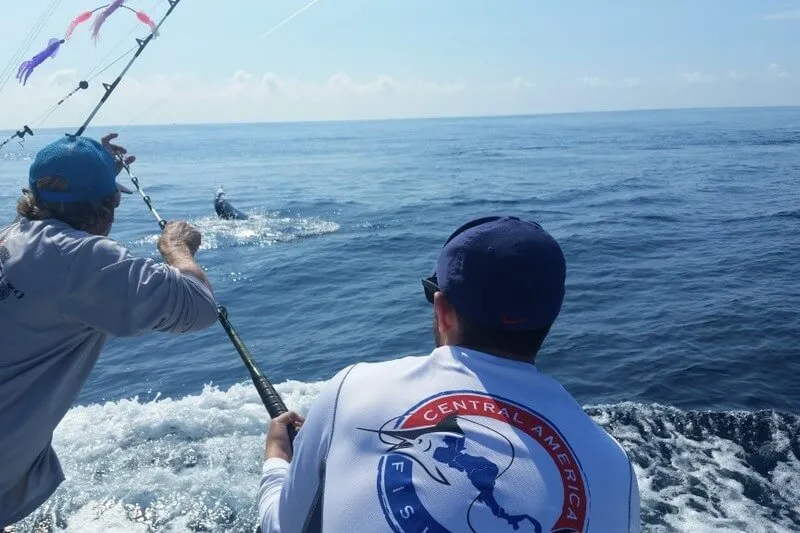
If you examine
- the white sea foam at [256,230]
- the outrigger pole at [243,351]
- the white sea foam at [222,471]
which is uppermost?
the outrigger pole at [243,351]

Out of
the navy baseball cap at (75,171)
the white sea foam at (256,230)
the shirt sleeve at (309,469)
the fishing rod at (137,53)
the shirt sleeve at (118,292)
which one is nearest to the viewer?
the shirt sleeve at (309,469)

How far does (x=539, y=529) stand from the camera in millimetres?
1494

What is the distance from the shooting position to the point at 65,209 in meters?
2.66

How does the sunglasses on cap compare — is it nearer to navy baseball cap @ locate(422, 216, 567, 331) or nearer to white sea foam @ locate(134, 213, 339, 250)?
navy baseball cap @ locate(422, 216, 567, 331)

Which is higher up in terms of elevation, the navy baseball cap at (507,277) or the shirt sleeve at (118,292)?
the navy baseball cap at (507,277)

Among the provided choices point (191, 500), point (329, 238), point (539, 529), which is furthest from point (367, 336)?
point (539, 529)

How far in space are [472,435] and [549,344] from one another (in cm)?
939

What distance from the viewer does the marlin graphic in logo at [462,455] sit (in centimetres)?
148

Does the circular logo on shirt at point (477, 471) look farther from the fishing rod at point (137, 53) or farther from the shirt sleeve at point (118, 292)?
the fishing rod at point (137, 53)

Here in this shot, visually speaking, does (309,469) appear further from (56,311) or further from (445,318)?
(56,311)

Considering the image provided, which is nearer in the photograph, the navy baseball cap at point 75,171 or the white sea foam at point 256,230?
the navy baseball cap at point 75,171

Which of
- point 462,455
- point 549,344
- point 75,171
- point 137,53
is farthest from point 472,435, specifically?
point 549,344

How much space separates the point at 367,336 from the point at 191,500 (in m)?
6.08

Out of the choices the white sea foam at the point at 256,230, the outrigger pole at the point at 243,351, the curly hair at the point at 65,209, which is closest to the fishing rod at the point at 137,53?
the outrigger pole at the point at 243,351
